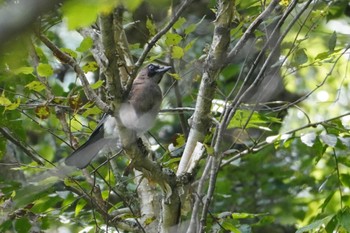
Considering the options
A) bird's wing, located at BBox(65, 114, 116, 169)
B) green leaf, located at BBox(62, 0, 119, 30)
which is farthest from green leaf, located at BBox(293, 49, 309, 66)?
green leaf, located at BBox(62, 0, 119, 30)

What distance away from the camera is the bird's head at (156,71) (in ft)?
16.0

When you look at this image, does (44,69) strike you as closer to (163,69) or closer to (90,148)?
(90,148)

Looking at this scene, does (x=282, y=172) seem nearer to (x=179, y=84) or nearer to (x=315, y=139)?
(x=179, y=84)

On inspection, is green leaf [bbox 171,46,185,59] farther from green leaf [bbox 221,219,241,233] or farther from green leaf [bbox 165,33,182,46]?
green leaf [bbox 221,219,241,233]

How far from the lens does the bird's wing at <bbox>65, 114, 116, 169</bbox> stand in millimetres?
4008

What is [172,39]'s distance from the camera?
11.7 feet

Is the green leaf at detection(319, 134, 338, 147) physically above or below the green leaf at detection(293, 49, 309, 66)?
below

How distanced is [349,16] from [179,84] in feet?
5.63

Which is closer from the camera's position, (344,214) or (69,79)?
(344,214)

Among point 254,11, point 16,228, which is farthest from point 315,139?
point 16,228

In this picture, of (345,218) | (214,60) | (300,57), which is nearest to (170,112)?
(300,57)

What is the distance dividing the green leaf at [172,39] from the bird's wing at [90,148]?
63cm

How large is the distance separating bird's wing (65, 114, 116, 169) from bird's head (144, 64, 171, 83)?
741 millimetres

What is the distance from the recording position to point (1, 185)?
14.7ft
